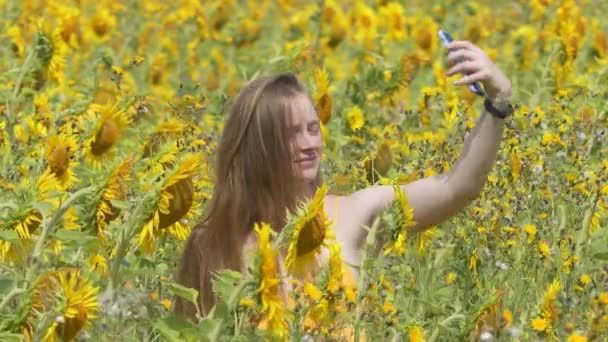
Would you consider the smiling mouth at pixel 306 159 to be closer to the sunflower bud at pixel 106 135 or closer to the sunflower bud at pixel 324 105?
the sunflower bud at pixel 106 135

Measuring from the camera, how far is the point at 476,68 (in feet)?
9.85

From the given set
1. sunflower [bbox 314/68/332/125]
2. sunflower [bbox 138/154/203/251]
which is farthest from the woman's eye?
sunflower [bbox 314/68/332/125]

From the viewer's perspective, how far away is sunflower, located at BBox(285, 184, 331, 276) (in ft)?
8.69

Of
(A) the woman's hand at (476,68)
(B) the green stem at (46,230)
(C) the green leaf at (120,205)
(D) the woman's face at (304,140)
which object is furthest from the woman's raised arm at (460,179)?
(B) the green stem at (46,230)

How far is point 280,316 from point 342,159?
6.73 ft

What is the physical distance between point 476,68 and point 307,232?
0.51m

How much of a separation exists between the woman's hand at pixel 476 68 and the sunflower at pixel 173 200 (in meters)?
0.49

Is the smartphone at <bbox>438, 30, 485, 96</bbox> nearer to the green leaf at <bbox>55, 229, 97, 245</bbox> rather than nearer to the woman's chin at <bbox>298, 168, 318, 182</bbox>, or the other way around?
the woman's chin at <bbox>298, 168, 318, 182</bbox>

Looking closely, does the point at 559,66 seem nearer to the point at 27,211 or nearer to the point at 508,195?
the point at 508,195

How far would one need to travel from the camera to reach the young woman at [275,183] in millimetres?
3215

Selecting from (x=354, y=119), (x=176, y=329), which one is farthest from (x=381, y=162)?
(x=176, y=329)

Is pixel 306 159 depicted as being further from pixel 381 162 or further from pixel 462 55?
pixel 381 162

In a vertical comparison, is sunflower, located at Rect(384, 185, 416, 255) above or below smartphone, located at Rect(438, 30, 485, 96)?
below

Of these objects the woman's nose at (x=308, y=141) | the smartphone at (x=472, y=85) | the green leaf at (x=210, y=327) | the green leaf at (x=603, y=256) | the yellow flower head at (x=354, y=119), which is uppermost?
the smartphone at (x=472, y=85)
